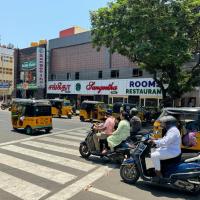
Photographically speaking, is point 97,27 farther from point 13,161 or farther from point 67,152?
point 13,161

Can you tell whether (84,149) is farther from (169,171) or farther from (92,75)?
(92,75)

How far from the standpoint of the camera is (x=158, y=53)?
23.0 meters

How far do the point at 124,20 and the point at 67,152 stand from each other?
1377 centimetres

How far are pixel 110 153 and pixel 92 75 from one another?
34337 mm

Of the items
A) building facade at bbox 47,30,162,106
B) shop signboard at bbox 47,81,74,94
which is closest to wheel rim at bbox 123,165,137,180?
building facade at bbox 47,30,162,106

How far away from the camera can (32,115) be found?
18.5 m

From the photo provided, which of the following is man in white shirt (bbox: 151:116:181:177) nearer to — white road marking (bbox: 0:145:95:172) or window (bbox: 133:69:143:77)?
white road marking (bbox: 0:145:95:172)

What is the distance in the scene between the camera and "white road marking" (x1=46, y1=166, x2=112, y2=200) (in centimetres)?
738

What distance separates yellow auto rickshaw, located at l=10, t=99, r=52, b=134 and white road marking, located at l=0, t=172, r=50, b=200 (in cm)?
964

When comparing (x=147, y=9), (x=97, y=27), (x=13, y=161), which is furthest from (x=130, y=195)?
(x=97, y=27)

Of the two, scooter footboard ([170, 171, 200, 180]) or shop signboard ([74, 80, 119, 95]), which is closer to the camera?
scooter footboard ([170, 171, 200, 180])

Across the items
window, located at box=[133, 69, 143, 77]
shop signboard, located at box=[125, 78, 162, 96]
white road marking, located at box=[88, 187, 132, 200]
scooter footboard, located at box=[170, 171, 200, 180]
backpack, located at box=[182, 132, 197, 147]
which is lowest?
white road marking, located at box=[88, 187, 132, 200]

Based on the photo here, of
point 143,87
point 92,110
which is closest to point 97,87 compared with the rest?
point 143,87

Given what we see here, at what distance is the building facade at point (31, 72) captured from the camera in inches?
2013
